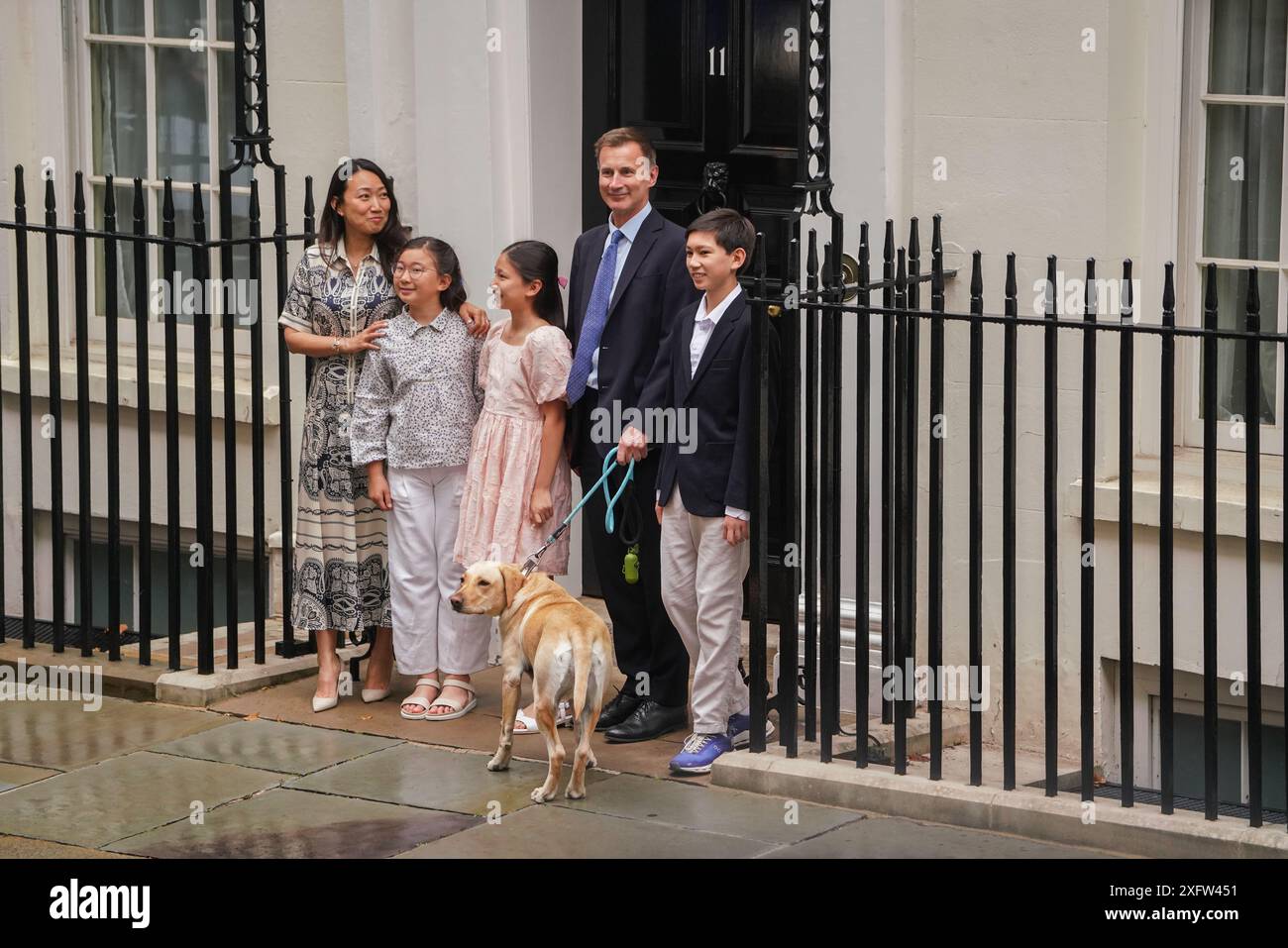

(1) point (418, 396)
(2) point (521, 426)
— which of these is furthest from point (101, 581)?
(2) point (521, 426)

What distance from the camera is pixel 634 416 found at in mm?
7117

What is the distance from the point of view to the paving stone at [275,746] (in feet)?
23.3

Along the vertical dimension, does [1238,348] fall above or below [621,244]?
below

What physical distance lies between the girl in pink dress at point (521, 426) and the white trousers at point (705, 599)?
60cm

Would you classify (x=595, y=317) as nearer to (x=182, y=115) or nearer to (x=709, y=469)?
(x=709, y=469)

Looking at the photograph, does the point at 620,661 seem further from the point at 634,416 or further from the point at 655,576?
the point at 634,416

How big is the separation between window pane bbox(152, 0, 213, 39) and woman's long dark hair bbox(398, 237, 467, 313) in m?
2.58

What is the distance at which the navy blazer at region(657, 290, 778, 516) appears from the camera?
6730 millimetres

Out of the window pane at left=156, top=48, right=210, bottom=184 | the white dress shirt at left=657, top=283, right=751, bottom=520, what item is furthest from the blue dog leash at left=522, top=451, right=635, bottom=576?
the window pane at left=156, top=48, right=210, bottom=184

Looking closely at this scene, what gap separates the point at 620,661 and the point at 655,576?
36 centimetres

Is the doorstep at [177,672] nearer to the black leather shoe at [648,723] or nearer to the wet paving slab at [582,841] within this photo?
the black leather shoe at [648,723]

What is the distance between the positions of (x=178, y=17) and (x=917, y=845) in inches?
223

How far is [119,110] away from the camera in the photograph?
9.84m
